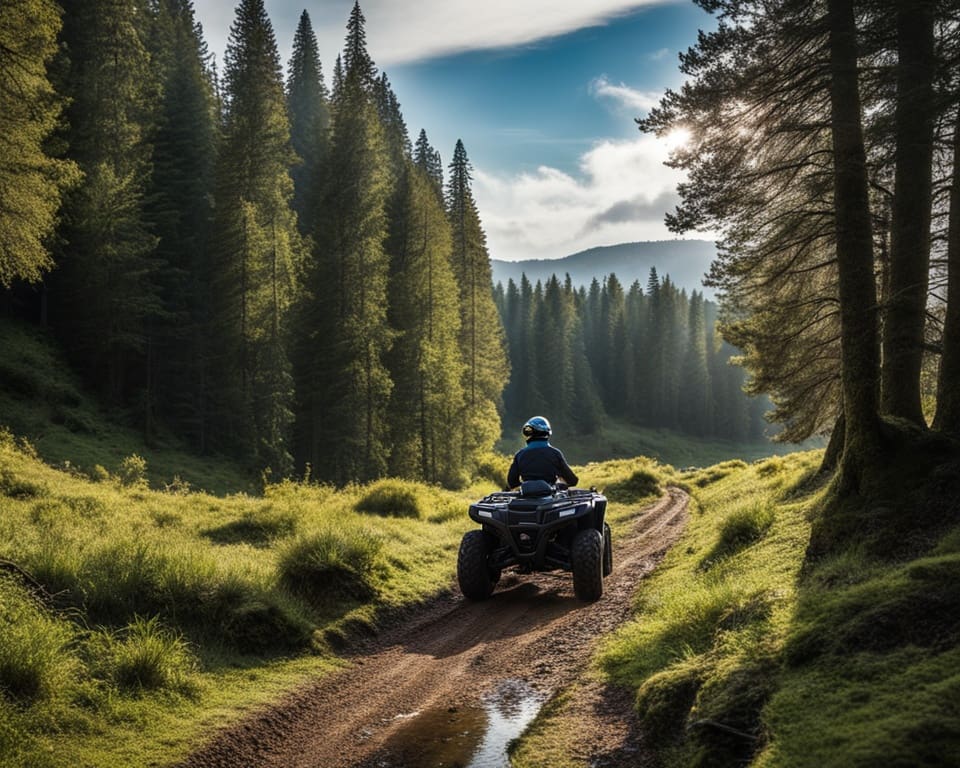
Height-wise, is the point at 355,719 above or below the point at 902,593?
below

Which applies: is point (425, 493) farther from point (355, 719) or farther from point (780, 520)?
point (355, 719)

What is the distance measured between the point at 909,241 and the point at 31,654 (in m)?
11.9

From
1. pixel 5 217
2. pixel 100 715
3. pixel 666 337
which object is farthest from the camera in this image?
pixel 666 337

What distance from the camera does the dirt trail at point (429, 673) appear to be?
5652 mm

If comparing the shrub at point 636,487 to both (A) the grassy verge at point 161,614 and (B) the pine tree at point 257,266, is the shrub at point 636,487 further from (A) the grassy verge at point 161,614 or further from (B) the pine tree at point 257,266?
(B) the pine tree at point 257,266

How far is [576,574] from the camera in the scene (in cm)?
991

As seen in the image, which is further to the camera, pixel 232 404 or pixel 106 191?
pixel 232 404

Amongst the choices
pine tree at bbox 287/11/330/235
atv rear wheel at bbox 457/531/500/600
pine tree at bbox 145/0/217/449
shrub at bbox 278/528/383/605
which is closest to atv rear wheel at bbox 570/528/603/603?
atv rear wheel at bbox 457/531/500/600

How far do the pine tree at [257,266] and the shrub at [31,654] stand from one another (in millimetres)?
25004

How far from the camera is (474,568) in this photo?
1028 cm

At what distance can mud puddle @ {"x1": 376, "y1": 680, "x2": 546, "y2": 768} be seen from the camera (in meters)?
5.45

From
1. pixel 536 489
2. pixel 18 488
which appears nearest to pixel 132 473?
pixel 18 488

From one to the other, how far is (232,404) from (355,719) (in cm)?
2978

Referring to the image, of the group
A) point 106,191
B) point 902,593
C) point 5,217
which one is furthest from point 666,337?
point 902,593
